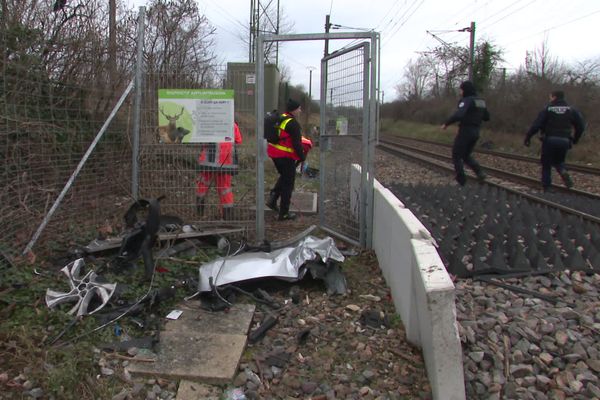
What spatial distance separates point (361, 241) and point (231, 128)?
2039 mm

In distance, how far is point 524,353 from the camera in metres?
3.24

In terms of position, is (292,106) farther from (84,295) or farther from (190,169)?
(84,295)

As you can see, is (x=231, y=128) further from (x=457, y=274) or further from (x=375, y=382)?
(x=375, y=382)

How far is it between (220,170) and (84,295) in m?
2.60

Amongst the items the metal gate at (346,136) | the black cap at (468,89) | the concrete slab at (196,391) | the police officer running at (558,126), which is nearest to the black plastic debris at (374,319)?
the concrete slab at (196,391)

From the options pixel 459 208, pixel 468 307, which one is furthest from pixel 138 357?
pixel 459 208

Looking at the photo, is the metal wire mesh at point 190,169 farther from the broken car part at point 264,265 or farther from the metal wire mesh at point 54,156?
the broken car part at point 264,265

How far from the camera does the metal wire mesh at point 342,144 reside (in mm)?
5969

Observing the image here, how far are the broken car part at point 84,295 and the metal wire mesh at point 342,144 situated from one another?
123 inches

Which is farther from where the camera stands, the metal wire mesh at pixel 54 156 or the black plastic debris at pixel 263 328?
the metal wire mesh at pixel 54 156

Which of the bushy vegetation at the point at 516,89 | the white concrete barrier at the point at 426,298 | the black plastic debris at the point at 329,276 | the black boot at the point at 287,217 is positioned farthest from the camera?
the bushy vegetation at the point at 516,89

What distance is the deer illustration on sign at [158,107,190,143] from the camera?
19.6ft

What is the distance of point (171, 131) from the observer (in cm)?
601

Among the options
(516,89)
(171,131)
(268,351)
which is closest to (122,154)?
(171,131)
